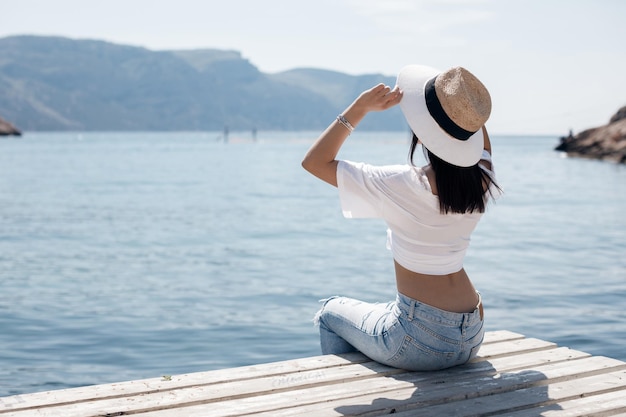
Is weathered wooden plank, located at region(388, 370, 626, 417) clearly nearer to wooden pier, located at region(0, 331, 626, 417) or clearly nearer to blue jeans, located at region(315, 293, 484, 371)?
wooden pier, located at region(0, 331, 626, 417)

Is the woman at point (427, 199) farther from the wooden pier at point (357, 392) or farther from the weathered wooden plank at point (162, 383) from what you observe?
the weathered wooden plank at point (162, 383)

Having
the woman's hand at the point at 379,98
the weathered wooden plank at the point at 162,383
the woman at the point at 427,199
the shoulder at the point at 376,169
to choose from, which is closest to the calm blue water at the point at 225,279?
the weathered wooden plank at the point at 162,383

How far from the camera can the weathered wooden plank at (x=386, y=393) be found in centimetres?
367

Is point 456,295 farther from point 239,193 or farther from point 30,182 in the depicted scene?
A: point 30,182

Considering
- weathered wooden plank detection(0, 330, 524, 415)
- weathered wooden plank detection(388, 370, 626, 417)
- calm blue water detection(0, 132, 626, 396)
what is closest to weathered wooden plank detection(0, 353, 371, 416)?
weathered wooden plank detection(0, 330, 524, 415)

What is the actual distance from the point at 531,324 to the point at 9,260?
32.9 ft

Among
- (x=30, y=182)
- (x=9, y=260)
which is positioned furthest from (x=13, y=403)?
(x=30, y=182)

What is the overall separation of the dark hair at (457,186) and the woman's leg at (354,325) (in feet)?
2.44

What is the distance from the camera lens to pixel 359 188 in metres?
3.79

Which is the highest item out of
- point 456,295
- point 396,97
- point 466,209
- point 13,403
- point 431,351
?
point 396,97

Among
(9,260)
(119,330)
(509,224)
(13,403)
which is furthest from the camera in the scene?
(509,224)

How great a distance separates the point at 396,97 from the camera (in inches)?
147

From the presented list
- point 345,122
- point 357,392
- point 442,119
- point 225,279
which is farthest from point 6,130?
point 442,119

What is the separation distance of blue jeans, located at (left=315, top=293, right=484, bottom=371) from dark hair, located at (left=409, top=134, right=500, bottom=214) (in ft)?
1.89
